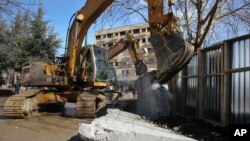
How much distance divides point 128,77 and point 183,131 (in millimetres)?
60941

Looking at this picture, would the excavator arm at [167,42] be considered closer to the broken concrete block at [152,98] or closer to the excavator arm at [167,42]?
the excavator arm at [167,42]

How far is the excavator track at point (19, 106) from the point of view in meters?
15.1

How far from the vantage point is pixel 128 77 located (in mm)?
69500

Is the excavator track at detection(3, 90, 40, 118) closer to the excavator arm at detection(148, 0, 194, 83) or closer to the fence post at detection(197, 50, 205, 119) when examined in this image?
the excavator arm at detection(148, 0, 194, 83)

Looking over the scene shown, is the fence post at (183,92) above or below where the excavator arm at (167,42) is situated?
below

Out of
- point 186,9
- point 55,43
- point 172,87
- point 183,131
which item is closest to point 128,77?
point 55,43

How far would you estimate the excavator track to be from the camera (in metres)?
15.1

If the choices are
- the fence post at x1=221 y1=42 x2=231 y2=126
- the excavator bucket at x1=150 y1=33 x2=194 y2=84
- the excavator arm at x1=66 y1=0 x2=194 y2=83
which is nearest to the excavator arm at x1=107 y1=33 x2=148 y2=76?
the excavator arm at x1=66 y1=0 x2=194 y2=83

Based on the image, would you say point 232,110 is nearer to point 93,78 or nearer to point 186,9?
point 93,78

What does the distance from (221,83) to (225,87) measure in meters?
0.40

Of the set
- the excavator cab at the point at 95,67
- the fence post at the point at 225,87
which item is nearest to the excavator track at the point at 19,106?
the excavator cab at the point at 95,67

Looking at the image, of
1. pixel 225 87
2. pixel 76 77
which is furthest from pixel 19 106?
pixel 225 87

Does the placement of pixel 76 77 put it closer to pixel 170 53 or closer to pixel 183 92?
pixel 183 92

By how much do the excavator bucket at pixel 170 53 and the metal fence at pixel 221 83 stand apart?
2.03 feet
